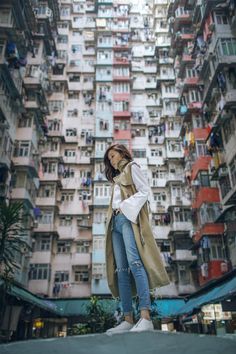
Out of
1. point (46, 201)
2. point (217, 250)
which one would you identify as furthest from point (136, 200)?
point (46, 201)

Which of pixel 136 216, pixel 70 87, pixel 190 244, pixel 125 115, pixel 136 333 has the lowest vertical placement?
pixel 136 333

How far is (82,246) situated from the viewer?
1177 inches

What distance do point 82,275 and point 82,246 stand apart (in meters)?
2.39

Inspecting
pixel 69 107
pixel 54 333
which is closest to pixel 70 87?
pixel 69 107

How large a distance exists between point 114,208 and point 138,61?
37.5 m

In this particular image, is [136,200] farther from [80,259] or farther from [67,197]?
[67,197]

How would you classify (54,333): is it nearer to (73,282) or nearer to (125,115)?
(73,282)

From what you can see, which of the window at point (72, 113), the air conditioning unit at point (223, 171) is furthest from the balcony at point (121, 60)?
the air conditioning unit at point (223, 171)

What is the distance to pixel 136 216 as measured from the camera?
3527mm

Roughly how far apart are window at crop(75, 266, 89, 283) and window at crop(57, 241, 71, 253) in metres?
1.85

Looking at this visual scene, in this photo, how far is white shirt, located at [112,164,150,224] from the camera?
11.6 ft

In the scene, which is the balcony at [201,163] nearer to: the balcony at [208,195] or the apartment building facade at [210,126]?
the apartment building facade at [210,126]

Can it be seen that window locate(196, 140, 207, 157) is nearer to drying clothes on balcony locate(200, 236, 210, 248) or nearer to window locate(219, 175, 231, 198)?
window locate(219, 175, 231, 198)

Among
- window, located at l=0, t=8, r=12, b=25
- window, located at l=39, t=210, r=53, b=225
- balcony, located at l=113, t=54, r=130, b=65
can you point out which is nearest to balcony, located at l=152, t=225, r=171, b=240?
window, located at l=39, t=210, r=53, b=225
